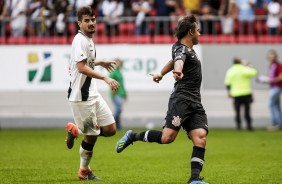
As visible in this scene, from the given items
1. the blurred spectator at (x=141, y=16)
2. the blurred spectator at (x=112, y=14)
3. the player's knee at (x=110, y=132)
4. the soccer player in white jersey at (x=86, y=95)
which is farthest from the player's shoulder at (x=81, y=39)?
the blurred spectator at (x=112, y=14)

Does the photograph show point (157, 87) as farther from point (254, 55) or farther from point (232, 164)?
point (232, 164)

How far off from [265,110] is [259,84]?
921mm

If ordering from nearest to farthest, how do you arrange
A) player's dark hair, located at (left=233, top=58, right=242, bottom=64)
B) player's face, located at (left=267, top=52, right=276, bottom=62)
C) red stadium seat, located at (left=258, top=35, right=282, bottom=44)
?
player's dark hair, located at (left=233, top=58, right=242, bottom=64), player's face, located at (left=267, top=52, right=276, bottom=62), red stadium seat, located at (left=258, top=35, right=282, bottom=44)

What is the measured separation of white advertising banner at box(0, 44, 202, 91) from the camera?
27.9 metres

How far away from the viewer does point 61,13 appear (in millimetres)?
27984

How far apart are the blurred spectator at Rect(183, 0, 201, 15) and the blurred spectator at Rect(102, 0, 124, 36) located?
7.36 ft

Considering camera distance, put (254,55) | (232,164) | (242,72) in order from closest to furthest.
→ (232,164), (242,72), (254,55)

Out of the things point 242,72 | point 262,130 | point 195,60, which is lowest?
point 262,130

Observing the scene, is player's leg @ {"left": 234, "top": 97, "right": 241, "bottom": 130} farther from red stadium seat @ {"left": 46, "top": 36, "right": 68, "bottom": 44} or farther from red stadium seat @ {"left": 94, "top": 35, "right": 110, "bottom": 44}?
red stadium seat @ {"left": 46, "top": 36, "right": 68, "bottom": 44}

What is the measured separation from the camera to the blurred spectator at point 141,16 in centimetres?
2784

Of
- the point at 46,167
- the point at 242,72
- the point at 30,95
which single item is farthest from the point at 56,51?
the point at 46,167

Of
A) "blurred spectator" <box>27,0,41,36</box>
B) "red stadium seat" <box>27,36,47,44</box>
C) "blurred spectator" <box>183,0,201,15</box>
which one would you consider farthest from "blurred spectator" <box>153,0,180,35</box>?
"blurred spectator" <box>27,0,41,36</box>

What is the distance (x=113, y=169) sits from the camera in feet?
45.4

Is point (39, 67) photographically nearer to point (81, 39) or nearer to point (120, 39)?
point (120, 39)
